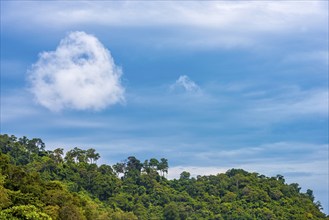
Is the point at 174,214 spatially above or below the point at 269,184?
below

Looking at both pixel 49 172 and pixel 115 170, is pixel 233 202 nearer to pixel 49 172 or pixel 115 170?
pixel 115 170

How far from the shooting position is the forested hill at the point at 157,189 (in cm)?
9206

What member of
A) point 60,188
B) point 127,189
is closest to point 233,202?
point 127,189

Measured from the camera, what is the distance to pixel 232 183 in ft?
381

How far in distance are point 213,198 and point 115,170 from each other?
21004mm

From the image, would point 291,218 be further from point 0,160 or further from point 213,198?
point 0,160

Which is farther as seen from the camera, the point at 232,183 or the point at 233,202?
the point at 232,183

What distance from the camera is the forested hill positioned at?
92.1m

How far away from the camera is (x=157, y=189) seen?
103 meters

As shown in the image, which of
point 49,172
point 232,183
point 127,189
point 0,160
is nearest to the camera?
point 0,160

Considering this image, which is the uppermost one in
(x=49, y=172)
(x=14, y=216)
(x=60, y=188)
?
(x=49, y=172)

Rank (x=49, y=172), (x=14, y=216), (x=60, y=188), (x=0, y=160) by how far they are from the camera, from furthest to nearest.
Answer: (x=49, y=172), (x=60, y=188), (x=0, y=160), (x=14, y=216)

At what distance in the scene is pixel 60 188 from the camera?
54250 millimetres

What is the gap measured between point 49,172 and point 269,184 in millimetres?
51269
